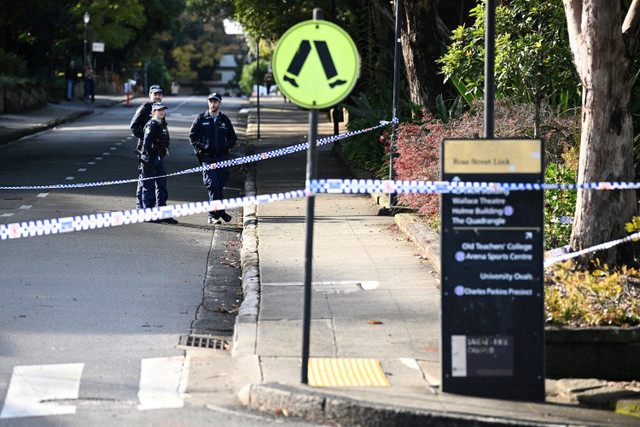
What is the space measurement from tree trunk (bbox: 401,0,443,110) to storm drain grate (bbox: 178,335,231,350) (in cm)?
1030

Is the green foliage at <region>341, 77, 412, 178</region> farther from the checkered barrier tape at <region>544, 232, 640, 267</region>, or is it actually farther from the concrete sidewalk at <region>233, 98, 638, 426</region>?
the checkered barrier tape at <region>544, 232, 640, 267</region>

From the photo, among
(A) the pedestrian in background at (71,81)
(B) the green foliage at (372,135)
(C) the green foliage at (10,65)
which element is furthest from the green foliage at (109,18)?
(B) the green foliage at (372,135)

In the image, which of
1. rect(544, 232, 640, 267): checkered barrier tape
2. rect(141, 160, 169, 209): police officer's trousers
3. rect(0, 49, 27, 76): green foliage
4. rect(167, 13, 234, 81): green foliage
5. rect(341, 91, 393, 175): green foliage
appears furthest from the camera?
rect(167, 13, 234, 81): green foliage

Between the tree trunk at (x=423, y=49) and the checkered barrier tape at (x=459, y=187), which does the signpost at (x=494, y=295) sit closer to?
the checkered barrier tape at (x=459, y=187)

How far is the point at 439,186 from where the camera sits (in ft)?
22.9

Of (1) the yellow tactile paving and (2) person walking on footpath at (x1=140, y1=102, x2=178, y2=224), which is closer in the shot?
(1) the yellow tactile paving

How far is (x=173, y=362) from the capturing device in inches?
312

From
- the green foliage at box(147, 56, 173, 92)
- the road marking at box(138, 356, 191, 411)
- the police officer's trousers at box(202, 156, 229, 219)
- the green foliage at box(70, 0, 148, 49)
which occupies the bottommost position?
the road marking at box(138, 356, 191, 411)

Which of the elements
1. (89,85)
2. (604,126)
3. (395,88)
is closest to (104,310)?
(604,126)

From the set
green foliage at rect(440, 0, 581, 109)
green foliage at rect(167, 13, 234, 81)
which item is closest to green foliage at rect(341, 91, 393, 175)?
green foliage at rect(440, 0, 581, 109)

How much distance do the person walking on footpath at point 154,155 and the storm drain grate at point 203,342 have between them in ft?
21.5

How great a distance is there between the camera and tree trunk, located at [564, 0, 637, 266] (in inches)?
378

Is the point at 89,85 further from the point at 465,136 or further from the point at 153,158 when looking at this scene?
the point at 465,136

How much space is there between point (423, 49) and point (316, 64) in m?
11.4
